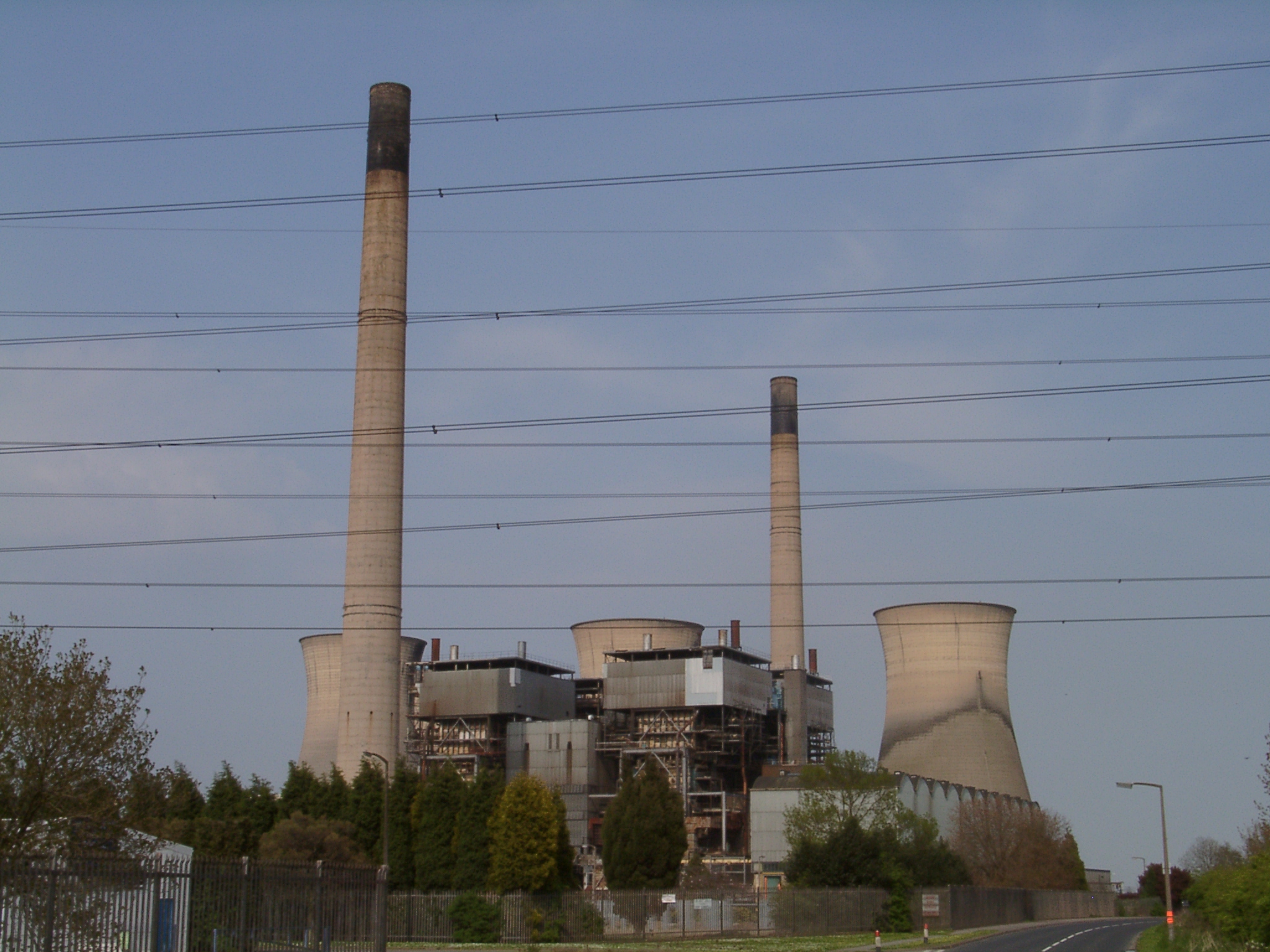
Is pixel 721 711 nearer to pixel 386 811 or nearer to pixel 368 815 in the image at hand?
pixel 368 815

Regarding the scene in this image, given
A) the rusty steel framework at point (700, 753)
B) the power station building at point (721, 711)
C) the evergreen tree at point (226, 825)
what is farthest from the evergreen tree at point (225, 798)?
the rusty steel framework at point (700, 753)

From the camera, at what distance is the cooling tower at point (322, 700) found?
7262 centimetres

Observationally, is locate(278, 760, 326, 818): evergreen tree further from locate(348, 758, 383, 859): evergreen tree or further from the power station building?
the power station building

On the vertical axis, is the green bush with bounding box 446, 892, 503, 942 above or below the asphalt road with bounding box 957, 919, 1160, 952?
above

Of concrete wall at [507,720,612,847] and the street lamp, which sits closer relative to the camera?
the street lamp

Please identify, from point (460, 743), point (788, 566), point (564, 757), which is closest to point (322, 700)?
point (460, 743)

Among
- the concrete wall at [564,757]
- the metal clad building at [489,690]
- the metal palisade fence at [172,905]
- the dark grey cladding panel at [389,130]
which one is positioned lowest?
the metal palisade fence at [172,905]

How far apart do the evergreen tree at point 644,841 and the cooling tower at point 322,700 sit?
909 inches

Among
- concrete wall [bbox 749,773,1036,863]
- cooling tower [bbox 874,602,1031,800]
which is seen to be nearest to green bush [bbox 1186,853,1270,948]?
concrete wall [bbox 749,773,1036,863]

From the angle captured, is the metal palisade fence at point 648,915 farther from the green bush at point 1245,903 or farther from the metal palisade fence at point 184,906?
the green bush at point 1245,903

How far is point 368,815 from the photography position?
4916 cm

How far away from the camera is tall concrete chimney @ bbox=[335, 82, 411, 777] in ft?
166

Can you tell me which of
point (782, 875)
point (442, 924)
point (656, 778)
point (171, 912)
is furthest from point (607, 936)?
point (171, 912)

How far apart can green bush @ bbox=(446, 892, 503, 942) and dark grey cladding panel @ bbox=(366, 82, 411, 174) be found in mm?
25779
